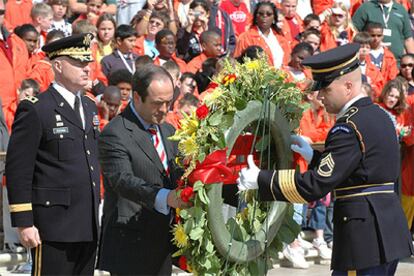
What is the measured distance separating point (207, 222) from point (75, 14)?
7867 millimetres

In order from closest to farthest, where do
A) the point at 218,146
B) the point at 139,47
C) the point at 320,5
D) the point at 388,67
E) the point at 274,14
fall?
1. the point at 218,146
2. the point at 139,47
3. the point at 274,14
4. the point at 388,67
5. the point at 320,5

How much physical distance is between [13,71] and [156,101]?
4.89 metres

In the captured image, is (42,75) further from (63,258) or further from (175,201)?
(175,201)

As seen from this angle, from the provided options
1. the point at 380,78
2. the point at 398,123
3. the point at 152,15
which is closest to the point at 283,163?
the point at 398,123

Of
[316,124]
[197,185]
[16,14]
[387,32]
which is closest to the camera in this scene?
[197,185]

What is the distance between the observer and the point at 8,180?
5703 mm

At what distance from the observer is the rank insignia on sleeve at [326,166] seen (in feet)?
17.9

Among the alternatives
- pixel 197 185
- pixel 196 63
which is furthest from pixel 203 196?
pixel 196 63

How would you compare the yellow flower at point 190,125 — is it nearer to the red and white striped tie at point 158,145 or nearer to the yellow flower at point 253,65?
the red and white striped tie at point 158,145

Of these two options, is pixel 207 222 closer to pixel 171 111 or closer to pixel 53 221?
pixel 53 221

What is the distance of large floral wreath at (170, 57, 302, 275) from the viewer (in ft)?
17.7

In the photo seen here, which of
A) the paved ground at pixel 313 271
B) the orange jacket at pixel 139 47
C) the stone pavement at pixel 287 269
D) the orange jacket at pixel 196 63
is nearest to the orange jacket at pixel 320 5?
the orange jacket at pixel 196 63

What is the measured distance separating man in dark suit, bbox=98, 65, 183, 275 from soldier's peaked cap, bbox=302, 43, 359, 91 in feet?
2.86

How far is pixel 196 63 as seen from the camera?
1209 cm
